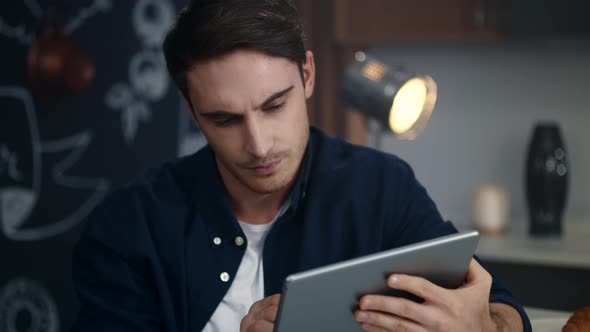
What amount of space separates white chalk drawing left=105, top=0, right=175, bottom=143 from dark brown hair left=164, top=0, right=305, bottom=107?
1.47 m

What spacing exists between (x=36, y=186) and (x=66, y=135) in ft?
0.73

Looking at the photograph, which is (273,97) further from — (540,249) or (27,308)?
(27,308)

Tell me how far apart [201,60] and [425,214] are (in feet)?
1.87

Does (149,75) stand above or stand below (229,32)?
below

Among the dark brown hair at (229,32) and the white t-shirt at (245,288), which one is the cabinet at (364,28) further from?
the white t-shirt at (245,288)

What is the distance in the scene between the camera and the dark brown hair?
143 centimetres

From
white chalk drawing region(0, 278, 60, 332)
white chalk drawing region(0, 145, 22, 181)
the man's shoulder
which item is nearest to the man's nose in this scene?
the man's shoulder

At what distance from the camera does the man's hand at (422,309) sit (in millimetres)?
1095

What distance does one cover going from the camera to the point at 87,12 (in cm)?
285

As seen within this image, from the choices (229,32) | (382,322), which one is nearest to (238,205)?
(229,32)

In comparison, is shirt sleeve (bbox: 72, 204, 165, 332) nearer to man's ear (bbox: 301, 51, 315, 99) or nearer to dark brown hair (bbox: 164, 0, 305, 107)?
dark brown hair (bbox: 164, 0, 305, 107)

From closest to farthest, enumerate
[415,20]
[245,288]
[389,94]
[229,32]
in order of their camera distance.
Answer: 1. [229,32]
2. [245,288]
3. [389,94]
4. [415,20]

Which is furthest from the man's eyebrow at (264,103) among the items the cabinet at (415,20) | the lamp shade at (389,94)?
the cabinet at (415,20)

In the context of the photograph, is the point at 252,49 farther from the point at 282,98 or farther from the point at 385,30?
the point at 385,30
